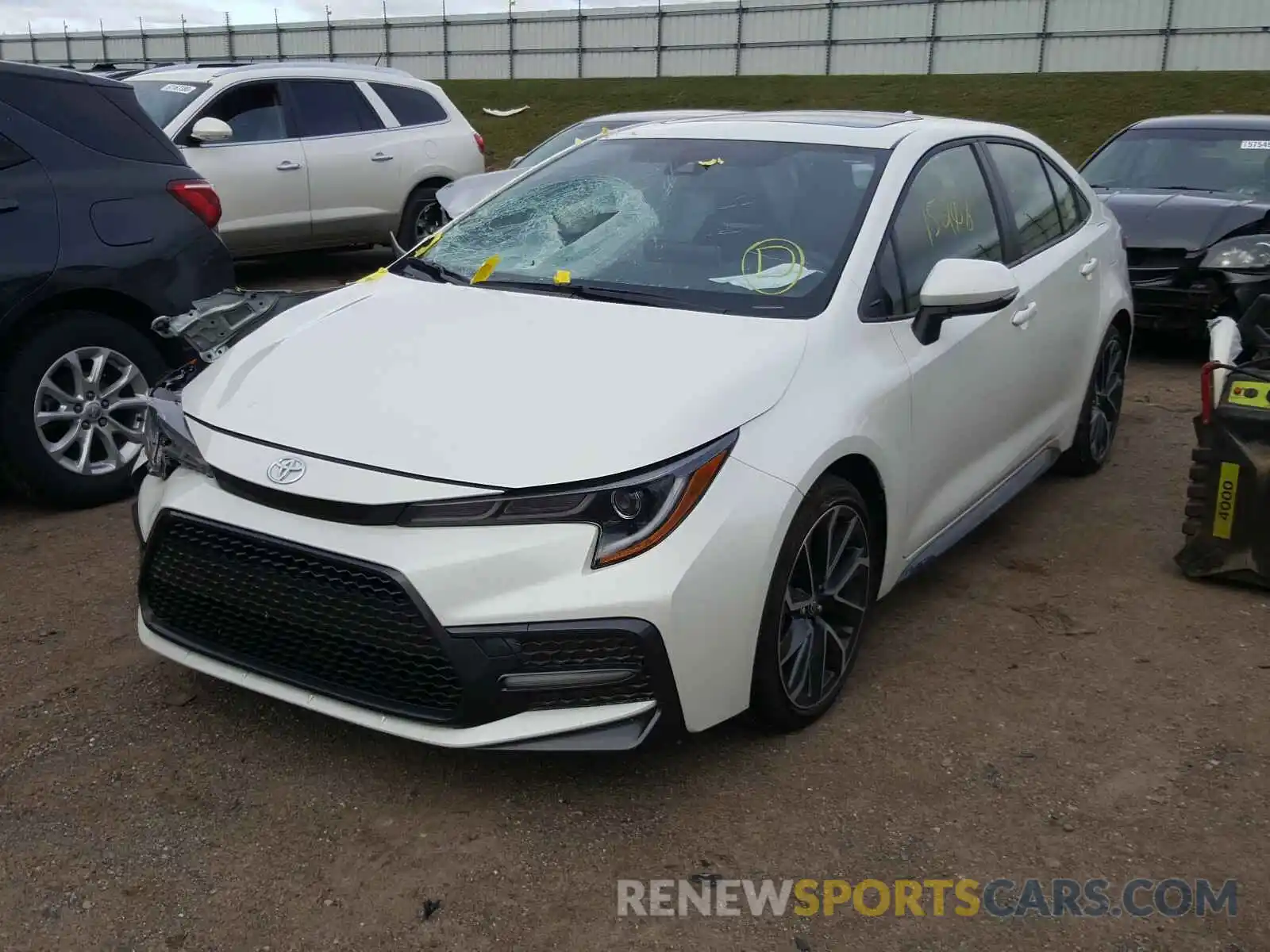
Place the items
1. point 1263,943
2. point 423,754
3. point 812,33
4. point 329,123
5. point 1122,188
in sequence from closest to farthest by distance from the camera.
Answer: point 1263,943 → point 423,754 → point 1122,188 → point 329,123 → point 812,33

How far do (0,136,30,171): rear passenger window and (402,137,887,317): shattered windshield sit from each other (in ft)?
5.89

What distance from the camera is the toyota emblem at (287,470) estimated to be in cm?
285

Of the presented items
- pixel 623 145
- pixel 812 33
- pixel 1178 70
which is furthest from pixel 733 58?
pixel 623 145

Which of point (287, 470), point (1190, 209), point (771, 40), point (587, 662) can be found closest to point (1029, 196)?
point (587, 662)

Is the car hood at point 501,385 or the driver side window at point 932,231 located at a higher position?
the driver side window at point 932,231

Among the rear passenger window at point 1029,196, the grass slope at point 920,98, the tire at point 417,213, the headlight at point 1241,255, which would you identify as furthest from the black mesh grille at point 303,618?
the grass slope at point 920,98

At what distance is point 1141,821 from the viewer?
299cm

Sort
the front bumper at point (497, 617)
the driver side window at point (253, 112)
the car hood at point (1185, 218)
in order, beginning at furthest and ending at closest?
the driver side window at point (253, 112), the car hood at point (1185, 218), the front bumper at point (497, 617)

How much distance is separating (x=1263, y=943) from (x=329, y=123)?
910 centimetres

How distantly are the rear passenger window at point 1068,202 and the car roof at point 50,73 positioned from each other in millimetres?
4110

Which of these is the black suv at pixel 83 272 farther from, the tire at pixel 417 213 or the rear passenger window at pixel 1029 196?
the tire at pixel 417 213

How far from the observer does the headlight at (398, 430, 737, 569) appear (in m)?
2.74

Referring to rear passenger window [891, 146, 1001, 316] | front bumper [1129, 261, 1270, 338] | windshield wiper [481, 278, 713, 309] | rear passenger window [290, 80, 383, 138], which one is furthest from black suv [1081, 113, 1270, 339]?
rear passenger window [290, 80, 383, 138]

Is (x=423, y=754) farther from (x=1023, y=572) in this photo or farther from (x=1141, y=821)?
(x=1023, y=572)
